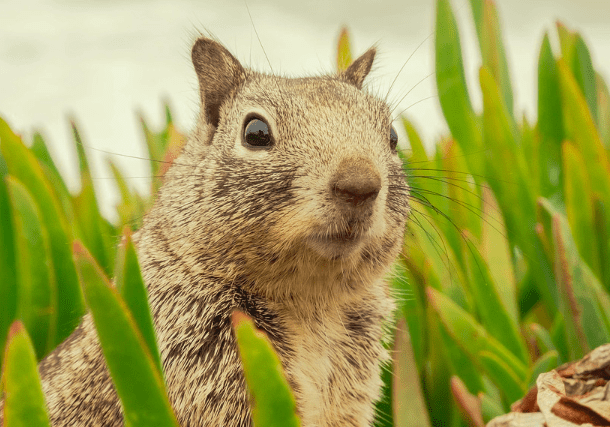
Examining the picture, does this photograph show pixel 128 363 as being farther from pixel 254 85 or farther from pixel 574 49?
pixel 574 49

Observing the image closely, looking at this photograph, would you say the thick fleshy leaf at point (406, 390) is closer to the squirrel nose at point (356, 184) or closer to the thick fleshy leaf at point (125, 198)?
the squirrel nose at point (356, 184)

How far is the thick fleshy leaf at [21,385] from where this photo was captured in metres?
1.42

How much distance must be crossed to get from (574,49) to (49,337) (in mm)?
3833

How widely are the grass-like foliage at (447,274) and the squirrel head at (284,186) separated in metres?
0.27

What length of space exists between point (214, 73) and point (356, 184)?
107 cm

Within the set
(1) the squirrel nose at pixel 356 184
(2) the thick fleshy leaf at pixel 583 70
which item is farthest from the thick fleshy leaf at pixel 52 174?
(2) the thick fleshy leaf at pixel 583 70

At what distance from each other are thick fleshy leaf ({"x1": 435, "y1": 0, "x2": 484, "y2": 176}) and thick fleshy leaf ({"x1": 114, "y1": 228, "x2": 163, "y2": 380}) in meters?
3.07

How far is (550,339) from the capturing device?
2.74 m

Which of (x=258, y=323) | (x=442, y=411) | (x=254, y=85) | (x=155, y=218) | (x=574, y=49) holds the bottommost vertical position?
(x=442, y=411)

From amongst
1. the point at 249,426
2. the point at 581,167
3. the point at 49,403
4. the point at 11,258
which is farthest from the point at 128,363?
the point at 581,167

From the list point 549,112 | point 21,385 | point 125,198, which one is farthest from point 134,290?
point 125,198

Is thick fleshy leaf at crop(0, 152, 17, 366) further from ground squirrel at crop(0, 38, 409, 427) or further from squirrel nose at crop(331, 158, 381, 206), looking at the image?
squirrel nose at crop(331, 158, 381, 206)

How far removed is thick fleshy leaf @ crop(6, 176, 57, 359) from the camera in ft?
8.54

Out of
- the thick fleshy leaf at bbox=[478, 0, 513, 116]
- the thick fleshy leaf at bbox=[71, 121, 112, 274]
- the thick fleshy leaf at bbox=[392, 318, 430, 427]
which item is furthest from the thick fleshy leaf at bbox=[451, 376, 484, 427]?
the thick fleshy leaf at bbox=[478, 0, 513, 116]
